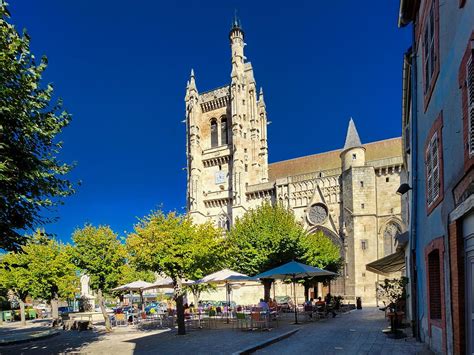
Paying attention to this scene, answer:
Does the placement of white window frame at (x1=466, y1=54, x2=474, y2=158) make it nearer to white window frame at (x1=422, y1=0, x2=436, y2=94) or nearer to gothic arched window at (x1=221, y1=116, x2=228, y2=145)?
white window frame at (x1=422, y1=0, x2=436, y2=94)

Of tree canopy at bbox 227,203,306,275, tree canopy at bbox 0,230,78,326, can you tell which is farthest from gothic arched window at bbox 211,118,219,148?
tree canopy at bbox 0,230,78,326

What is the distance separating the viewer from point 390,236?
138ft

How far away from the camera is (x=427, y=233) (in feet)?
31.9

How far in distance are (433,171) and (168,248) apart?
10.8 metres

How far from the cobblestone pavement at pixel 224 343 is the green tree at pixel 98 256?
14.6 ft

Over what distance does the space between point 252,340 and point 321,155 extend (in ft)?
150

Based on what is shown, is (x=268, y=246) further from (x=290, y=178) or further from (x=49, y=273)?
(x=290, y=178)

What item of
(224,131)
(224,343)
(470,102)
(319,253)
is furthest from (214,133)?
(470,102)

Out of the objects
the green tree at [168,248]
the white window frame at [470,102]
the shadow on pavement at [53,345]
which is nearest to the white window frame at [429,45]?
the white window frame at [470,102]

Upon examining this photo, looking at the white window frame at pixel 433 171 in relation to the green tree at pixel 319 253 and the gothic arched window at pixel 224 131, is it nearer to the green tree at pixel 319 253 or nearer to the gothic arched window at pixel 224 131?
the green tree at pixel 319 253

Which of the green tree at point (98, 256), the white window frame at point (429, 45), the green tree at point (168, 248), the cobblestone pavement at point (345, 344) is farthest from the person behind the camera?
the green tree at point (98, 256)

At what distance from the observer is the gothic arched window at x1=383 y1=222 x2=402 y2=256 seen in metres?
41.8

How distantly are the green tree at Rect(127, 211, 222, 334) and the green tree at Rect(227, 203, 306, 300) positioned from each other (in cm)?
882

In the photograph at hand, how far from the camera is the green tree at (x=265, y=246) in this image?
27469 mm
